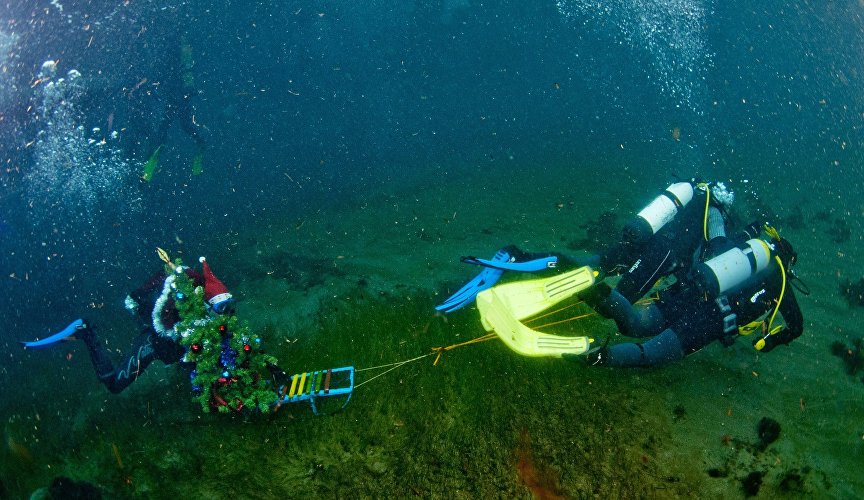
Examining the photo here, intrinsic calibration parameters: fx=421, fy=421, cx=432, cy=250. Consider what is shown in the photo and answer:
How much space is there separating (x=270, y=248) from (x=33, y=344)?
397cm

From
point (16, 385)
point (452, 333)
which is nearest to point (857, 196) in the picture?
point (452, 333)

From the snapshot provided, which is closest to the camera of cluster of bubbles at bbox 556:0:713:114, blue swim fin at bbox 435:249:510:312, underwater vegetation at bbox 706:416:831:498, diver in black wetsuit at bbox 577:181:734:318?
underwater vegetation at bbox 706:416:831:498

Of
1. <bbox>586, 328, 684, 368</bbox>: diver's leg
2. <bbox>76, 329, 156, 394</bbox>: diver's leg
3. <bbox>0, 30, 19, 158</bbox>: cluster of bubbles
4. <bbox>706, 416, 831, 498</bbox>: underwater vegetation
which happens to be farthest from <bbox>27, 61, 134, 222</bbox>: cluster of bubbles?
<bbox>706, 416, 831, 498</bbox>: underwater vegetation

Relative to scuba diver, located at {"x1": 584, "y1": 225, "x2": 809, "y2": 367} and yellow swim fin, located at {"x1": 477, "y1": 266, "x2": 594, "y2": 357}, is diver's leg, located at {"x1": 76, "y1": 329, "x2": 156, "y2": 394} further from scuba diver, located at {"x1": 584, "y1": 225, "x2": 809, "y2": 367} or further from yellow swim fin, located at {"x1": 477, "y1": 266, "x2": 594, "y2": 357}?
scuba diver, located at {"x1": 584, "y1": 225, "x2": 809, "y2": 367}

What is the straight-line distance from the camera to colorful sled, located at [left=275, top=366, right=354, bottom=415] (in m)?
5.01

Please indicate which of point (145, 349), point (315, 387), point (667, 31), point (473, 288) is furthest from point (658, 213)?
point (667, 31)

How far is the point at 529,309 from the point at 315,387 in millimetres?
2823

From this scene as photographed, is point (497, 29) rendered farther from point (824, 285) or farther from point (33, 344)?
point (33, 344)

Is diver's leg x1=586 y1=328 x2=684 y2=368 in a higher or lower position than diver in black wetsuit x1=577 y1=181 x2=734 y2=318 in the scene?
lower

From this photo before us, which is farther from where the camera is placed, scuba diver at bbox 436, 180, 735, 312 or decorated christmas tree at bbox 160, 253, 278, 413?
scuba diver at bbox 436, 180, 735, 312

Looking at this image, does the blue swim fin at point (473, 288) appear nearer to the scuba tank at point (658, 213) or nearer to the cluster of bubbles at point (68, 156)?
the scuba tank at point (658, 213)

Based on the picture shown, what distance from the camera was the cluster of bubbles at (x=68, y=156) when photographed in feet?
47.9

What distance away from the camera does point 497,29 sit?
2231 centimetres

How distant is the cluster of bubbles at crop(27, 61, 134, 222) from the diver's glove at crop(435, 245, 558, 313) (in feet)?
44.8
